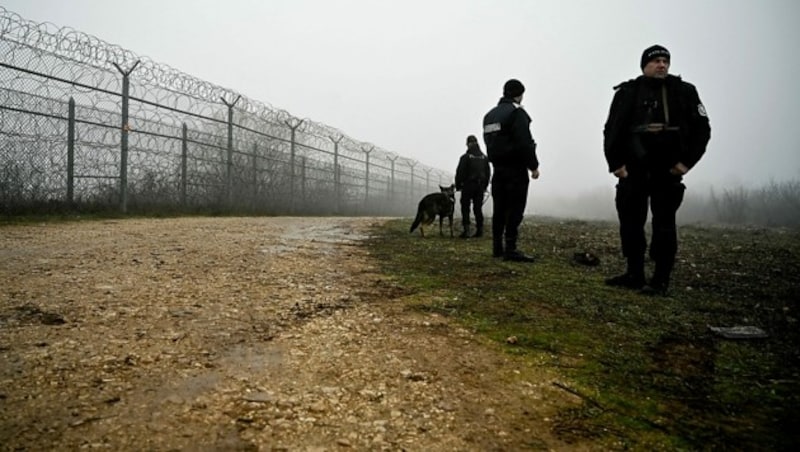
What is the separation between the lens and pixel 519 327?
7.48 ft

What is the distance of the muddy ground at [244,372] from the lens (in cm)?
125

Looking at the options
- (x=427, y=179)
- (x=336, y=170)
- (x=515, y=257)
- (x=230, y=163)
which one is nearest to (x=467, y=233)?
(x=515, y=257)

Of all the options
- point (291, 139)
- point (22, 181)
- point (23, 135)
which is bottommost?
point (22, 181)

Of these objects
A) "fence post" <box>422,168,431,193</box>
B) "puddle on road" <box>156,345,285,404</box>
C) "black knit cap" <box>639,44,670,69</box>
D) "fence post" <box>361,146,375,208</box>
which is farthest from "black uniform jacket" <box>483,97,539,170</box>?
"fence post" <box>422,168,431,193</box>

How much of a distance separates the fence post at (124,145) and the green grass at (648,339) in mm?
7062

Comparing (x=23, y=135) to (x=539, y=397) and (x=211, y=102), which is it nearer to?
(x=211, y=102)

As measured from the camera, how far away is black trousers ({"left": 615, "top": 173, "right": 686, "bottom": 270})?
3.24 meters

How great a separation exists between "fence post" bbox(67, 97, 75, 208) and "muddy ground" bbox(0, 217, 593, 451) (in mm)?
5946

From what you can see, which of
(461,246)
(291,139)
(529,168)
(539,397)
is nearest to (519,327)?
(539,397)

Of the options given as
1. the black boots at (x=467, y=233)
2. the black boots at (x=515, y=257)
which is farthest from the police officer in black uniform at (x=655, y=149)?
the black boots at (x=467, y=233)

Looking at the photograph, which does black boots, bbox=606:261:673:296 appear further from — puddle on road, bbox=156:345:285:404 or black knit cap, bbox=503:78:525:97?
puddle on road, bbox=156:345:285:404

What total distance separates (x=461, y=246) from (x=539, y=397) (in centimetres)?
438

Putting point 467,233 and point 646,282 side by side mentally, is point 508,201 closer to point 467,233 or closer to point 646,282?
point 646,282

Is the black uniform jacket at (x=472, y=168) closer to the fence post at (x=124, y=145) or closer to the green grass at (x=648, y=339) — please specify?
the green grass at (x=648, y=339)
